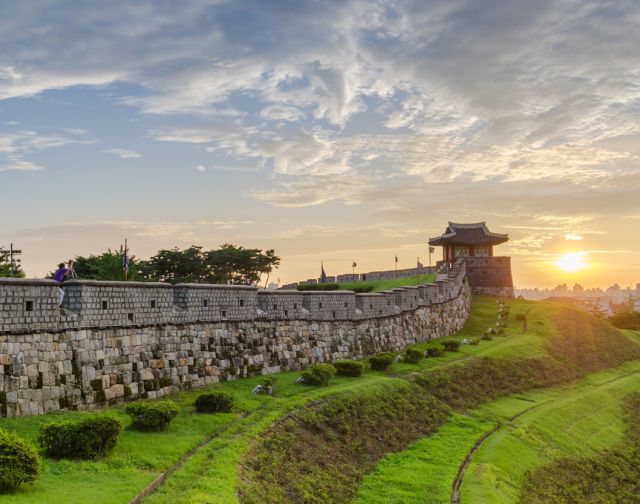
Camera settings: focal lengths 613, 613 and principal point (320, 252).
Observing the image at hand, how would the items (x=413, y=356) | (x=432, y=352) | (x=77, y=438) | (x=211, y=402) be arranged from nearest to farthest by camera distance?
(x=77, y=438) → (x=211, y=402) → (x=413, y=356) → (x=432, y=352)

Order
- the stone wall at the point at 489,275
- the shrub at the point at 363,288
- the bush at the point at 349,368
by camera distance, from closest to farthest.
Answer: the bush at the point at 349,368 → the shrub at the point at 363,288 → the stone wall at the point at 489,275

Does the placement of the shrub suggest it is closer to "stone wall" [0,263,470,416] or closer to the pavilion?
the pavilion

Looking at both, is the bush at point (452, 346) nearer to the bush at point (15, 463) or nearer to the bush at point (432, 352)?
the bush at point (432, 352)

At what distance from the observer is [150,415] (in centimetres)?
1814

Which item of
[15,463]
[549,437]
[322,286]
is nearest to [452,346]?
[549,437]

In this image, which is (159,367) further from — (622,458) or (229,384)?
(622,458)

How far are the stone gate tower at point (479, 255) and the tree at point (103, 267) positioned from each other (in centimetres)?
3777

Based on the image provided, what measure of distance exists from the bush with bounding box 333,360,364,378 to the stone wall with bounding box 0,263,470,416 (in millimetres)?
1847

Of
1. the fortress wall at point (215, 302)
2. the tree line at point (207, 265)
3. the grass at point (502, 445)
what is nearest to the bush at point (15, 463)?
the grass at point (502, 445)

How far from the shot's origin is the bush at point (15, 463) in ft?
41.1

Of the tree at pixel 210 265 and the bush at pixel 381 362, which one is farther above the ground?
the tree at pixel 210 265

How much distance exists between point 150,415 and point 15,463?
5.58 m

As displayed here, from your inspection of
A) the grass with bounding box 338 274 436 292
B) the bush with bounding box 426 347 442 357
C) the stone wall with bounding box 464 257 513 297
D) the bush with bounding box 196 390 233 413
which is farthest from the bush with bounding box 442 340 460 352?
the stone wall with bounding box 464 257 513 297

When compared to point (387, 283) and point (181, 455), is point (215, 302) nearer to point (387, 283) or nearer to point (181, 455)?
point (181, 455)
